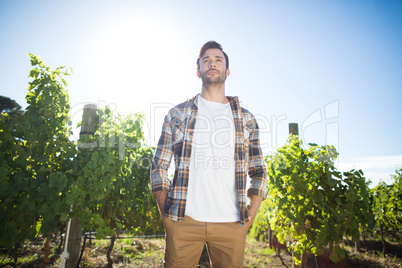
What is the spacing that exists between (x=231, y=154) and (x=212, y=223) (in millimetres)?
531

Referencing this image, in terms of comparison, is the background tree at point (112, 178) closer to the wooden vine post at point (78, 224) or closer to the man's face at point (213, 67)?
the wooden vine post at point (78, 224)

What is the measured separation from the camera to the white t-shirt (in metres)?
1.58

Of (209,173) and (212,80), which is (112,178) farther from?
(212,80)

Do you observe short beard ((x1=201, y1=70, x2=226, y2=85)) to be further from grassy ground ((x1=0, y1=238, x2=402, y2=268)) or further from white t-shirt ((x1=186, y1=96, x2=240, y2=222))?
grassy ground ((x1=0, y1=238, x2=402, y2=268))

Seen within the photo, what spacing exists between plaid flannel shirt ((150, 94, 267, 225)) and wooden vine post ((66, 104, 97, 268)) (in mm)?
1583

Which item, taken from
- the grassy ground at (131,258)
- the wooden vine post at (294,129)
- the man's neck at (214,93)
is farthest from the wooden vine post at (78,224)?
the wooden vine post at (294,129)

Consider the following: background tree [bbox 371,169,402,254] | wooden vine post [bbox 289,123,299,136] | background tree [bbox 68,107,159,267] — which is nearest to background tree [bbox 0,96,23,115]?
background tree [bbox 68,107,159,267]

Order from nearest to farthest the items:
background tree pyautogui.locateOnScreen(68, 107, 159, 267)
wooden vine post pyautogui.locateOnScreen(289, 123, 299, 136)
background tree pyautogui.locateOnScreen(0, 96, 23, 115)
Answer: background tree pyautogui.locateOnScreen(68, 107, 159, 267) → wooden vine post pyautogui.locateOnScreen(289, 123, 299, 136) → background tree pyautogui.locateOnScreen(0, 96, 23, 115)

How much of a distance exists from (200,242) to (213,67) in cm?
137

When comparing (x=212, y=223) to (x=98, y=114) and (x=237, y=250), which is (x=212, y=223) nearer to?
(x=237, y=250)

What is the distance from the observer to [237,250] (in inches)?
61.6

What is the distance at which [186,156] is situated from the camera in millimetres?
1700

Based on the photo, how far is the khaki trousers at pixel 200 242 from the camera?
4.90ft

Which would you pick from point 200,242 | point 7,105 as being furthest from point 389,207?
point 7,105
